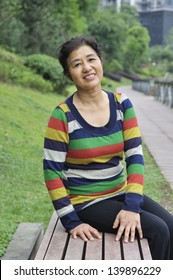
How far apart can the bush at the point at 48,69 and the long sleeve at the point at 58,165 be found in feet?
48.1

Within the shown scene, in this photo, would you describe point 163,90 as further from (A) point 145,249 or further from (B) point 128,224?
(A) point 145,249

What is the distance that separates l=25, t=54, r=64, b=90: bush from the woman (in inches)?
573

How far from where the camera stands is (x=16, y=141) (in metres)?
8.00

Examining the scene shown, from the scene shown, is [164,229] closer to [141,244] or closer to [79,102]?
[141,244]

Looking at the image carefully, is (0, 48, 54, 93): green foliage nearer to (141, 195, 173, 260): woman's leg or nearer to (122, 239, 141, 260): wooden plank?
(141, 195, 173, 260): woman's leg

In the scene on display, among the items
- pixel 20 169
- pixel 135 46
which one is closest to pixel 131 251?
pixel 20 169

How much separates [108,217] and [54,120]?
611 mm

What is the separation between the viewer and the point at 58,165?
2.97m

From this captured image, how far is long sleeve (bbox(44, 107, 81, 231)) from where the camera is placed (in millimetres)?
2930

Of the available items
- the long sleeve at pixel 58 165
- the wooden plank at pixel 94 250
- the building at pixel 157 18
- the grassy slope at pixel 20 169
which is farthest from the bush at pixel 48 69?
the building at pixel 157 18

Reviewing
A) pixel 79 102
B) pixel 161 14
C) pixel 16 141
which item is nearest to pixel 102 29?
pixel 16 141

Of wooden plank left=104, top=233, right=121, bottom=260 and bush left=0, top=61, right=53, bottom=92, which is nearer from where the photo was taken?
wooden plank left=104, top=233, right=121, bottom=260

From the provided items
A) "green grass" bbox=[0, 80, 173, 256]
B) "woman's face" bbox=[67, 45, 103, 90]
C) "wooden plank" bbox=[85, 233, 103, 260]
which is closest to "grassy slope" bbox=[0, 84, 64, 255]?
"green grass" bbox=[0, 80, 173, 256]

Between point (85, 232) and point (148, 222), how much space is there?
340 mm
